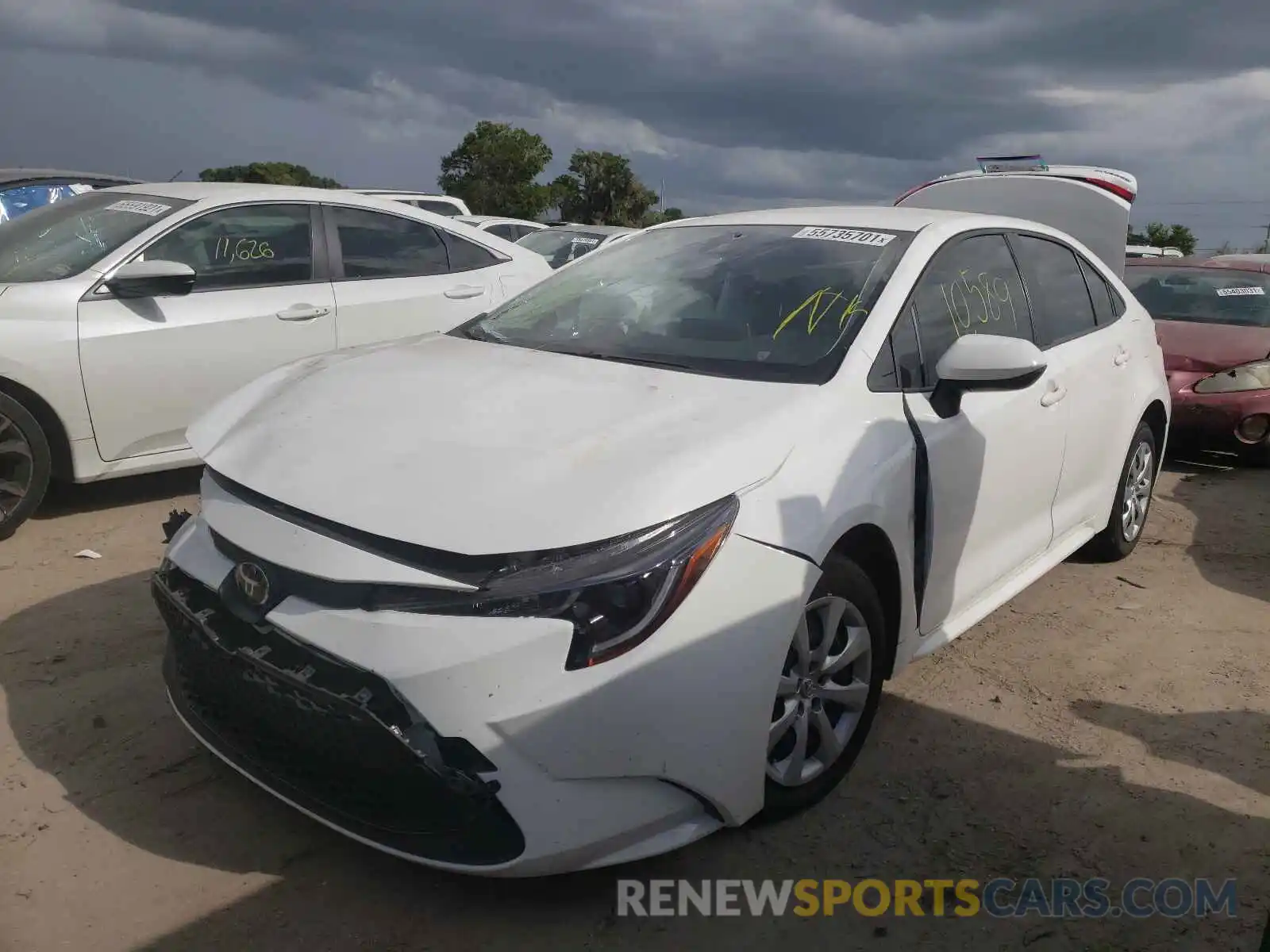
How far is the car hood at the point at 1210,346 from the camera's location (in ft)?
22.9

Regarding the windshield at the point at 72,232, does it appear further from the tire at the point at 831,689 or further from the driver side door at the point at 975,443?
the tire at the point at 831,689

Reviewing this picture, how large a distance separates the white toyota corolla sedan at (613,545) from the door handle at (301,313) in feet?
6.77

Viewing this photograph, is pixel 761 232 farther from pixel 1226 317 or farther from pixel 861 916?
pixel 1226 317

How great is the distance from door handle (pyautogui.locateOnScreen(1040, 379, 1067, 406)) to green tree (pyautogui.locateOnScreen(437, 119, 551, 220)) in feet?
162

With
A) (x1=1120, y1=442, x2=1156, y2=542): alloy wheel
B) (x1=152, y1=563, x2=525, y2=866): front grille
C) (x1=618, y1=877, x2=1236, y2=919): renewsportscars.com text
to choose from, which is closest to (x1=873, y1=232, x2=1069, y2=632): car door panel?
(x1=618, y1=877, x2=1236, y2=919): renewsportscars.com text

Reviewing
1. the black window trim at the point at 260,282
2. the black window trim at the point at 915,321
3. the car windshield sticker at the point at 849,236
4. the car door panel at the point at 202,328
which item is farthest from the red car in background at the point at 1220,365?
the car door panel at the point at 202,328

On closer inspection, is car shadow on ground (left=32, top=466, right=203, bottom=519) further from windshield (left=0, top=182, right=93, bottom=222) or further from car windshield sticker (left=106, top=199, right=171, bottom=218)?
windshield (left=0, top=182, right=93, bottom=222)

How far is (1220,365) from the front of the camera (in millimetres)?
6977

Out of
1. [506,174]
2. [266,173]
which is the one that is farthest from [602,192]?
[266,173]

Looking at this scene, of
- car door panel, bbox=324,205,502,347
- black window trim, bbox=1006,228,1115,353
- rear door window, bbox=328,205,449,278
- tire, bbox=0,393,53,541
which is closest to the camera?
black window trim, bbox=1006,228,1115,353

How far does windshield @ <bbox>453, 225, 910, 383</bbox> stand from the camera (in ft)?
9.75

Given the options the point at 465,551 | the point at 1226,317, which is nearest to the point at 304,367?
the point at 465,551

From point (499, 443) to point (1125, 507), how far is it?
3.53 meters

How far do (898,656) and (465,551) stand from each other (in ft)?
4.97
